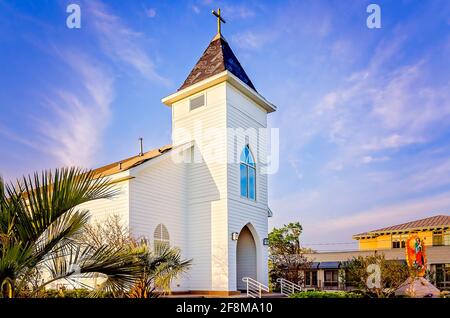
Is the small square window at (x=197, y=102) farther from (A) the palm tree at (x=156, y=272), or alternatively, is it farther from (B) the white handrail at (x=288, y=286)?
(B) the white handrail at (x=288, y=286)

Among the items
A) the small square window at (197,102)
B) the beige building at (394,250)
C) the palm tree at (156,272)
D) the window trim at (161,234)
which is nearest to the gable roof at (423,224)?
the beige building at (394,250)

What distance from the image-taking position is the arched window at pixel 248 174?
18.3 metres

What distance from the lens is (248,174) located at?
61.5ft

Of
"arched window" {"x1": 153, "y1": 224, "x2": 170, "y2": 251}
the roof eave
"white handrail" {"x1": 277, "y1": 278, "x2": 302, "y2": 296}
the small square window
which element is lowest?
"white handrail" {"x1": 277, "y1": 278, "x2": 302, "y2": 296}

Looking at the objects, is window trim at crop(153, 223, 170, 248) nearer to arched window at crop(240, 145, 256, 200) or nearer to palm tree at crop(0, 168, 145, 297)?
arched window at crop(240, 145, 256, 200)

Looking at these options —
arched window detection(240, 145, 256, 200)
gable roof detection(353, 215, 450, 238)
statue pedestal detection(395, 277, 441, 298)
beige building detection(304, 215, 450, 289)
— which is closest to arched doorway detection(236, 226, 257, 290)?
arched window detection(240, 145, 256, 200)

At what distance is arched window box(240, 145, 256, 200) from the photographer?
18344 mm

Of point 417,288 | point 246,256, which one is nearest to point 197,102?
point 246,256

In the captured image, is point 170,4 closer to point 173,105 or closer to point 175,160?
point 175,160

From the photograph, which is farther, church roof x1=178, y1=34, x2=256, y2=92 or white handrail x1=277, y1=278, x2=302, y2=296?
white handrail x1=277, y1=278, x2=302, y2=296

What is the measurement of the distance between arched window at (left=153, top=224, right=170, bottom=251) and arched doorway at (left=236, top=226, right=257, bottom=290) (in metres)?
4.12

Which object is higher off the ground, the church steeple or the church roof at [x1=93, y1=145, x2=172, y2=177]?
the church steeple

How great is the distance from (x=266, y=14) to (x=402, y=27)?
3500mm

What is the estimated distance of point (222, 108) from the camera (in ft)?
57.3
